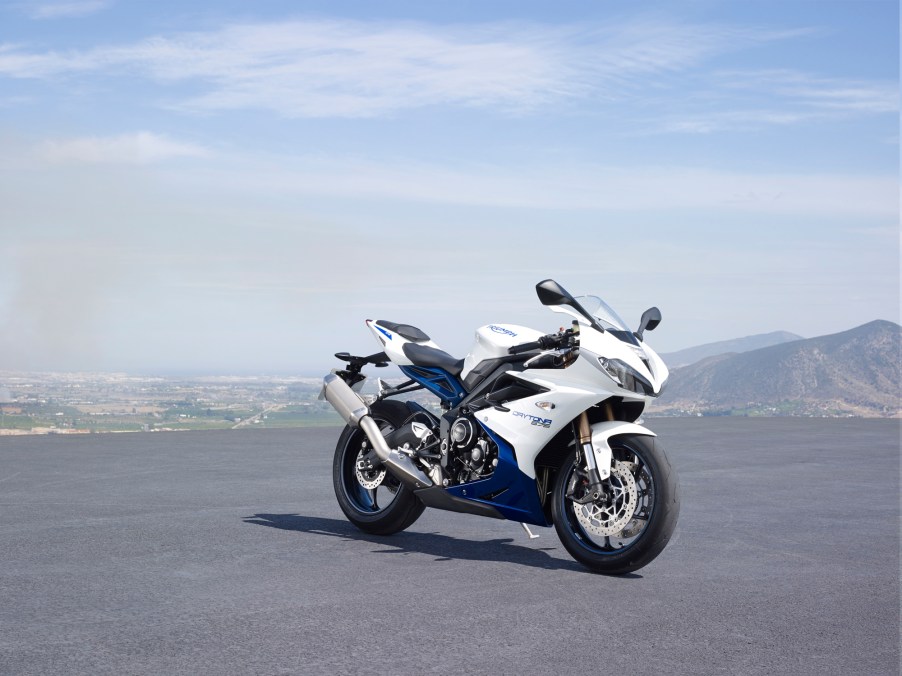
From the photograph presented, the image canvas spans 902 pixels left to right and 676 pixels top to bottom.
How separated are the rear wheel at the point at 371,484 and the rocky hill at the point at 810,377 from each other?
16.0m

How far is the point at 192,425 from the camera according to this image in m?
20.7

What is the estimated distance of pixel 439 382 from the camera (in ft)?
25.9

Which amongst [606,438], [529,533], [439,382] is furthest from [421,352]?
[606,438]

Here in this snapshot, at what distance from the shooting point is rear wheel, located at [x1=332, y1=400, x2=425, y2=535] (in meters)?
8.00

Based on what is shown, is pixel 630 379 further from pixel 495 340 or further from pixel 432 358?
pixel 432 358

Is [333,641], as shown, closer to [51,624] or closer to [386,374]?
[51,624]

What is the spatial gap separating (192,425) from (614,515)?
15.3m

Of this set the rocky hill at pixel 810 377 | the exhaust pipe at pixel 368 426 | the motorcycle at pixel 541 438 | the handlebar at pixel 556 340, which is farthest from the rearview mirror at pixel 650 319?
the rocky hill at pixel 810 377

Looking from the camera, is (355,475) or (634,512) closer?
(634,512)

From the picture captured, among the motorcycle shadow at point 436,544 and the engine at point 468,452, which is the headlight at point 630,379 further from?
the motorcycle shadow at point 436,544

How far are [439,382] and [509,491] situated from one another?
43.9 inches

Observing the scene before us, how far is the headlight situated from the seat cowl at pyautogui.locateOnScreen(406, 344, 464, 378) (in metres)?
1.43

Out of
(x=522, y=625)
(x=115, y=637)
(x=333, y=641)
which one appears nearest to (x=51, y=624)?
(x=115, y=637)

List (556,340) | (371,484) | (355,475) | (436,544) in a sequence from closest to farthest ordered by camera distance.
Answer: (556,340) → (436,544) → (371,484) → (355,475)
